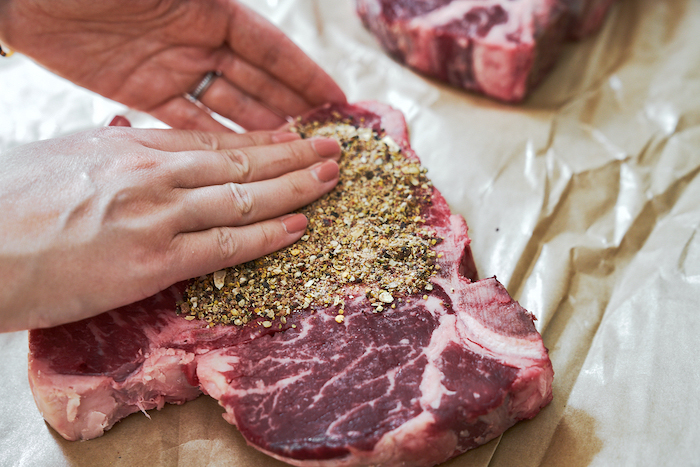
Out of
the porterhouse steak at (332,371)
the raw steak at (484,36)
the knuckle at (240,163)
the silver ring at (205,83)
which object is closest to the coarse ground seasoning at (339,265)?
the porterhouse steak at (332,371)

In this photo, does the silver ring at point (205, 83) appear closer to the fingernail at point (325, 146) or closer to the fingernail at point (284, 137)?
the fingernail at point (284, 137)

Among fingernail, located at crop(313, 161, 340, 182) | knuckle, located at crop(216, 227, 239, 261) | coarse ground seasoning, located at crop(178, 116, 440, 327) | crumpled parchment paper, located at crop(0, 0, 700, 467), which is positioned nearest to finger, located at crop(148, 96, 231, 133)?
crumpled parchment paper, located at crop(0, 0, 700, 467)

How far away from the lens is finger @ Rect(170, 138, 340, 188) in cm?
211

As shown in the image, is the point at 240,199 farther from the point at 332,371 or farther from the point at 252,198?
the point at 332,371

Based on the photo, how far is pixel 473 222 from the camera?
283cm

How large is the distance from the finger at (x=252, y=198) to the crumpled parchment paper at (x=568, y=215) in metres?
0.80

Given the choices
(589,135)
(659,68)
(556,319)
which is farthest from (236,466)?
(659,68)

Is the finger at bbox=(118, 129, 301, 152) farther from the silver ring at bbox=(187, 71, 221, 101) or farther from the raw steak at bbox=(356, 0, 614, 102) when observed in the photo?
the raw steak at bbox=(356, 0, 614, 102)

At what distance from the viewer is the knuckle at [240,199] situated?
2.14m

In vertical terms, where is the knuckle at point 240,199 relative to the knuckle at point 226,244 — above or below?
above

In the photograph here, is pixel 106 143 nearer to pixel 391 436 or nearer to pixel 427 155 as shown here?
pixel 391 436

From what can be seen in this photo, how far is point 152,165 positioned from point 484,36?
2.16 meters

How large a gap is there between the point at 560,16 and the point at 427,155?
3.96 ft

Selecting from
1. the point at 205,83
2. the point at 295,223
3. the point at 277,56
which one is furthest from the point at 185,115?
the point at 295,223
